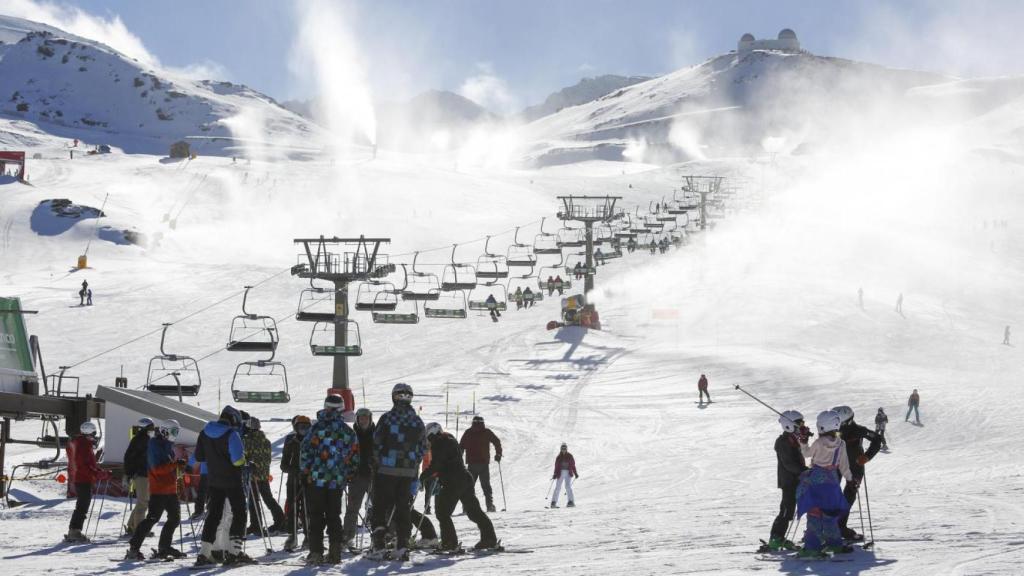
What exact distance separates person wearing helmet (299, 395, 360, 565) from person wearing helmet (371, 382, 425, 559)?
239mm

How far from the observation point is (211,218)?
72.0 metres

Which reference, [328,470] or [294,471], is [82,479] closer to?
[294,471]

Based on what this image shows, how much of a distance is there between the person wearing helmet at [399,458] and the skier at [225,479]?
108cm

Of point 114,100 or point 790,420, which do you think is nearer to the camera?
point 790,420

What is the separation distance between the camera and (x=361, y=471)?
9531 millimetres

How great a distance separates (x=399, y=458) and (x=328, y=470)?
590 millimetres

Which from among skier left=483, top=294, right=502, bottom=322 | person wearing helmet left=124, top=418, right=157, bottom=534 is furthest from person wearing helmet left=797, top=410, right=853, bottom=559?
skier left=483, top=294, right=502, bottom=322

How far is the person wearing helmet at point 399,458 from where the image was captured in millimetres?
9203

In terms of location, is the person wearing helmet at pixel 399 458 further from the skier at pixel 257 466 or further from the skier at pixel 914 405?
the skier at pixel 914 405

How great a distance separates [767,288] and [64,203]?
39.2m

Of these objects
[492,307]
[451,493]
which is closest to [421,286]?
[492,307]

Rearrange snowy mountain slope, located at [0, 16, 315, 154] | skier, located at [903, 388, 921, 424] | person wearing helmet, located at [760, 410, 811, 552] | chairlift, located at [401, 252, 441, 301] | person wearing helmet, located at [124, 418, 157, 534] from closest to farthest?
person wearing helmet, located at [760, 410, 811, 552] → person wearing helmet, located at [124, 418, 157, 534] → skier, located at [903, 388, 921, 424] → chairlift, located at [401, 252, 441, 301] → snowy mountain slope, located at [0, 16, 315, 154]

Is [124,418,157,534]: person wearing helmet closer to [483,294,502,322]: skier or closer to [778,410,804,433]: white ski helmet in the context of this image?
[778,410,804,433]: white ski helmet

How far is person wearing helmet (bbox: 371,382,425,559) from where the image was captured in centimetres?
920
